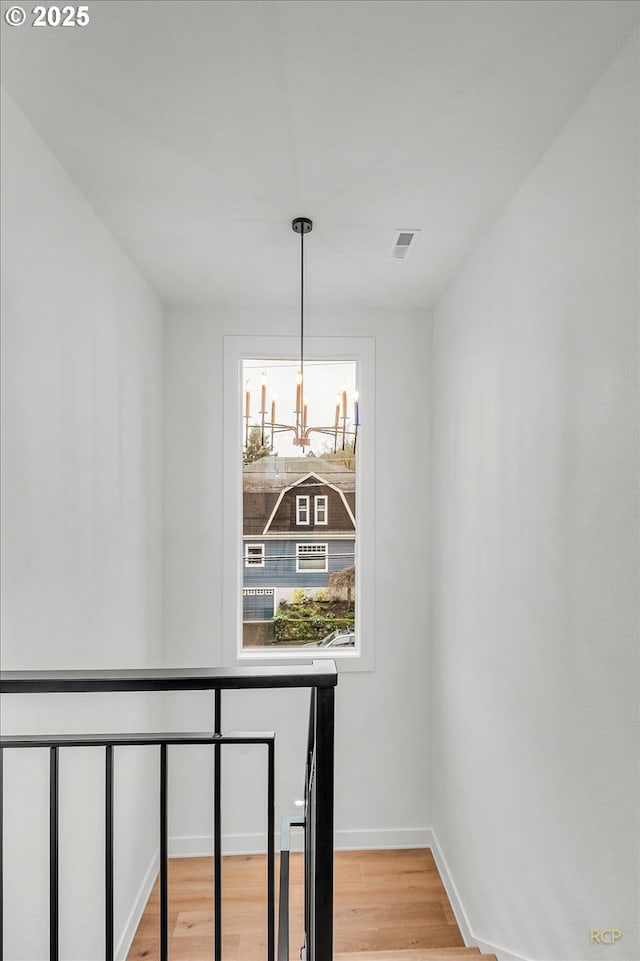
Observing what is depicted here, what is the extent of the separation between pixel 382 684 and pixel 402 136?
2882 millimetres

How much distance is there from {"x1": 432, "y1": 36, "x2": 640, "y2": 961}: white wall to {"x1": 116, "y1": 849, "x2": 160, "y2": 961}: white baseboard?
149 centimetres

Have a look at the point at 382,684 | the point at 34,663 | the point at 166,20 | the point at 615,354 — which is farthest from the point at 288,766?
the point at 166,20

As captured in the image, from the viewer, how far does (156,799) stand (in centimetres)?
349

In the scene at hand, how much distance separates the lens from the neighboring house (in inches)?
152

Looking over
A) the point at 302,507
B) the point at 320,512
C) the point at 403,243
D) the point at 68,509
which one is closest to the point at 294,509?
the point at 302,507

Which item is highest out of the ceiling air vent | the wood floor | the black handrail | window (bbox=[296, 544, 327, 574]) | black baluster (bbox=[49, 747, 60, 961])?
the ceiling air vent

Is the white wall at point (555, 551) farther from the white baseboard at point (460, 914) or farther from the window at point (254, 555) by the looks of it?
the window at point (254, 555)

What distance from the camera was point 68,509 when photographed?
84.8 inches

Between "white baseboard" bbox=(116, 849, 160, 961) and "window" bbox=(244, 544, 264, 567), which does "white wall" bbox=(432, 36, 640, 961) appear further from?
"white baseboard" bbox=(116, 849, 160, 961)

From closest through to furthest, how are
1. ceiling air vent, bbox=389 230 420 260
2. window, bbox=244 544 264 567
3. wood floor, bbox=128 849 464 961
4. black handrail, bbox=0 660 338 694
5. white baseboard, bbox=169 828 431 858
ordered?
black handrail, bbox=0 660 338 694, ceiling air vent, bbox=389 230 420 260, wood floor, bbox=128 849 464 961, white baseboard, bbox=169 828 431 858, window, bbox=244 544 264 567

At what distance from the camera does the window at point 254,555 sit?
152 inches

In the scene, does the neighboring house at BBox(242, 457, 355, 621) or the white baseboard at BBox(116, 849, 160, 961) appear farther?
the neighboring house at BBox(242, 457, 355, 621)

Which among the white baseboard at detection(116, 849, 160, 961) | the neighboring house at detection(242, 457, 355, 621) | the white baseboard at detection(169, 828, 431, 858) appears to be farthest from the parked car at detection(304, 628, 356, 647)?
the white baseboard at detection(116, 849, 160, 961)

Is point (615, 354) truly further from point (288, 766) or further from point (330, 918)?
point (288, 766)
